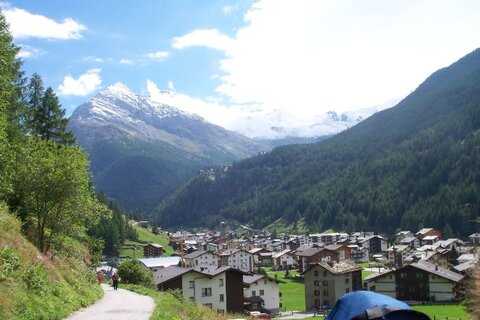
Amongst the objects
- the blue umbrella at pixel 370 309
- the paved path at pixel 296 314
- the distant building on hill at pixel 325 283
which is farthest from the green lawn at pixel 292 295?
the blue umbrella at pixel 370 309

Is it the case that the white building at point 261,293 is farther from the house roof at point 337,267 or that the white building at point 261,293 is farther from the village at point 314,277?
the house roof at point 337,267

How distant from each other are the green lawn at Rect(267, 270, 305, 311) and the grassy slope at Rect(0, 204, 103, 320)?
65581mm

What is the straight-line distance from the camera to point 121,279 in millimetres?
45219

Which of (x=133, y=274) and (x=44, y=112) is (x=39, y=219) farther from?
(x=44, y=112)

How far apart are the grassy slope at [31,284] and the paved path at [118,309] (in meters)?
0.51

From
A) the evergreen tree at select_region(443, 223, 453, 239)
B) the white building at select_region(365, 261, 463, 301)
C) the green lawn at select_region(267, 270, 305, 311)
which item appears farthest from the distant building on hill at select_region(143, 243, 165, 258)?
the evergreen tree at select_region(443, 223, 453, 239)

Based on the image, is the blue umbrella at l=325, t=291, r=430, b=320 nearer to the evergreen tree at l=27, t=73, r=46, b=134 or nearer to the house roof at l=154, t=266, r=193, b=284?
the evergreen tree at l=27, t=73, r=46, b=134

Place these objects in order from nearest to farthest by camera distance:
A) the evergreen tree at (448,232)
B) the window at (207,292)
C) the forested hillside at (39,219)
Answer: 1. the forested hillside at (39,219)
2. the window at (207,292)
3. the evergreen tree at (448,232)

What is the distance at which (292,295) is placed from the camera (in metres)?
105

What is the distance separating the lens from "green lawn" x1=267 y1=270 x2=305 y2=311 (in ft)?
299

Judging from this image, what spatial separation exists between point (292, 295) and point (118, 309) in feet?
279

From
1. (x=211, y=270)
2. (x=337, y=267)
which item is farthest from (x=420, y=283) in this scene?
(x=211, y=270)

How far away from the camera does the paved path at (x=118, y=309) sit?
21.1 m

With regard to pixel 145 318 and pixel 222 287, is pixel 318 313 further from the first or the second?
pixel 145 318
